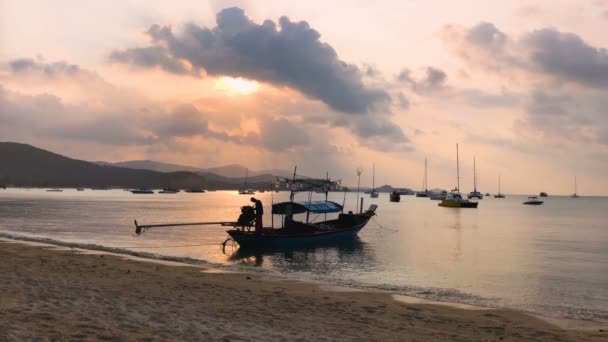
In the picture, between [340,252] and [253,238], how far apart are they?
25.4 feet

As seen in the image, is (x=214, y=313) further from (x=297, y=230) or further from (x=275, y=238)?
(x=297, y=230)

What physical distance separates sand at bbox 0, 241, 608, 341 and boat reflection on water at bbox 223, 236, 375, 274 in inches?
352

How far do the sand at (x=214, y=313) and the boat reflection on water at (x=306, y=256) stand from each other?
352 inches

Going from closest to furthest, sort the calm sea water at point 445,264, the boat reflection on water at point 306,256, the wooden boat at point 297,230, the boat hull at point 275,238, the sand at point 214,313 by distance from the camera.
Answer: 1. the sand at point 214,313
2. the calm sea water at point 445,264
3. the boat reflection on water at point 306,256
4. the boat hull at point 275,238
5. the wooden boat at point 297,230

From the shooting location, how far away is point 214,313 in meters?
13.5

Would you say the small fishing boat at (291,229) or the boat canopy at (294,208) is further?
the boat canopy at (294,208)

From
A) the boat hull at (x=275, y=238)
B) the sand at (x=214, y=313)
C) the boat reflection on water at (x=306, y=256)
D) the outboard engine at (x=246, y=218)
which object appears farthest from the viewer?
the outboard engine at (x=246, y=218)

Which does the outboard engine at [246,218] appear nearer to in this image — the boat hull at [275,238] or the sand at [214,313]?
the boat hull at [275,238]

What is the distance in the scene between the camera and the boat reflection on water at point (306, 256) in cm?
3039

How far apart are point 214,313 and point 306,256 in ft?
70.6

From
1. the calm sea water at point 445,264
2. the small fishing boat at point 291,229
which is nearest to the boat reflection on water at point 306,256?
the calm sea water at point 445,264

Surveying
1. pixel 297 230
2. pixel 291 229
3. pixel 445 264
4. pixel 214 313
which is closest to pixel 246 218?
pixel 291 229

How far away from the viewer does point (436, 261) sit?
1353 inches

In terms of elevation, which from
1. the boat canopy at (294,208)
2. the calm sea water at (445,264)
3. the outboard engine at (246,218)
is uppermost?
the boat canopy at (294,208)
